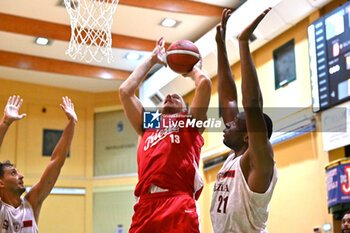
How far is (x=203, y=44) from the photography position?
34.7ft

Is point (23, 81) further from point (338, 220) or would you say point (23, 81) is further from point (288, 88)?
point (338, 220)

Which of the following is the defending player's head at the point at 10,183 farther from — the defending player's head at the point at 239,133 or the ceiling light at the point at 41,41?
the ceiling light at the point at 41,41

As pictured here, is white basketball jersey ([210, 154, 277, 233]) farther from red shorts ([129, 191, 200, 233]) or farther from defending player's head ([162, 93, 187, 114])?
defending player's head ([162, 93, 187, 114])

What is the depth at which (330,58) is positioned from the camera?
745cm

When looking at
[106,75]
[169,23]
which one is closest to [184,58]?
[169,23]

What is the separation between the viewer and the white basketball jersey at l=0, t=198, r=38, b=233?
14.9 ft

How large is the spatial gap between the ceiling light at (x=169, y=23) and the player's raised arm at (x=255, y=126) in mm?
7507

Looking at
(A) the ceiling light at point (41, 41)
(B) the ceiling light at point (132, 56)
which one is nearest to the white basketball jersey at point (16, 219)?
(A) the ceiling light at point (41, 41)

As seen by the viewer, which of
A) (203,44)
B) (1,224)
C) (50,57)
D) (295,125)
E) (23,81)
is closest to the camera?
(1,224)

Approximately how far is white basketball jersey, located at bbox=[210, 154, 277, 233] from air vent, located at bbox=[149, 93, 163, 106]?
29.0 ft

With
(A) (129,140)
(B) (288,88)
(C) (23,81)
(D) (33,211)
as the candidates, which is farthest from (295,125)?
(C) (23,81)

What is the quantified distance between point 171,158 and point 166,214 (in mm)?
427

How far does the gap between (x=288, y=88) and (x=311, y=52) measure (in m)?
1.13

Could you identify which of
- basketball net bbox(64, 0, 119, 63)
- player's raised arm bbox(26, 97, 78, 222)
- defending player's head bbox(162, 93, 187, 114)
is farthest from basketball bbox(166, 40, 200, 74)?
basketball net bbox(64, 0, 119, 63)
